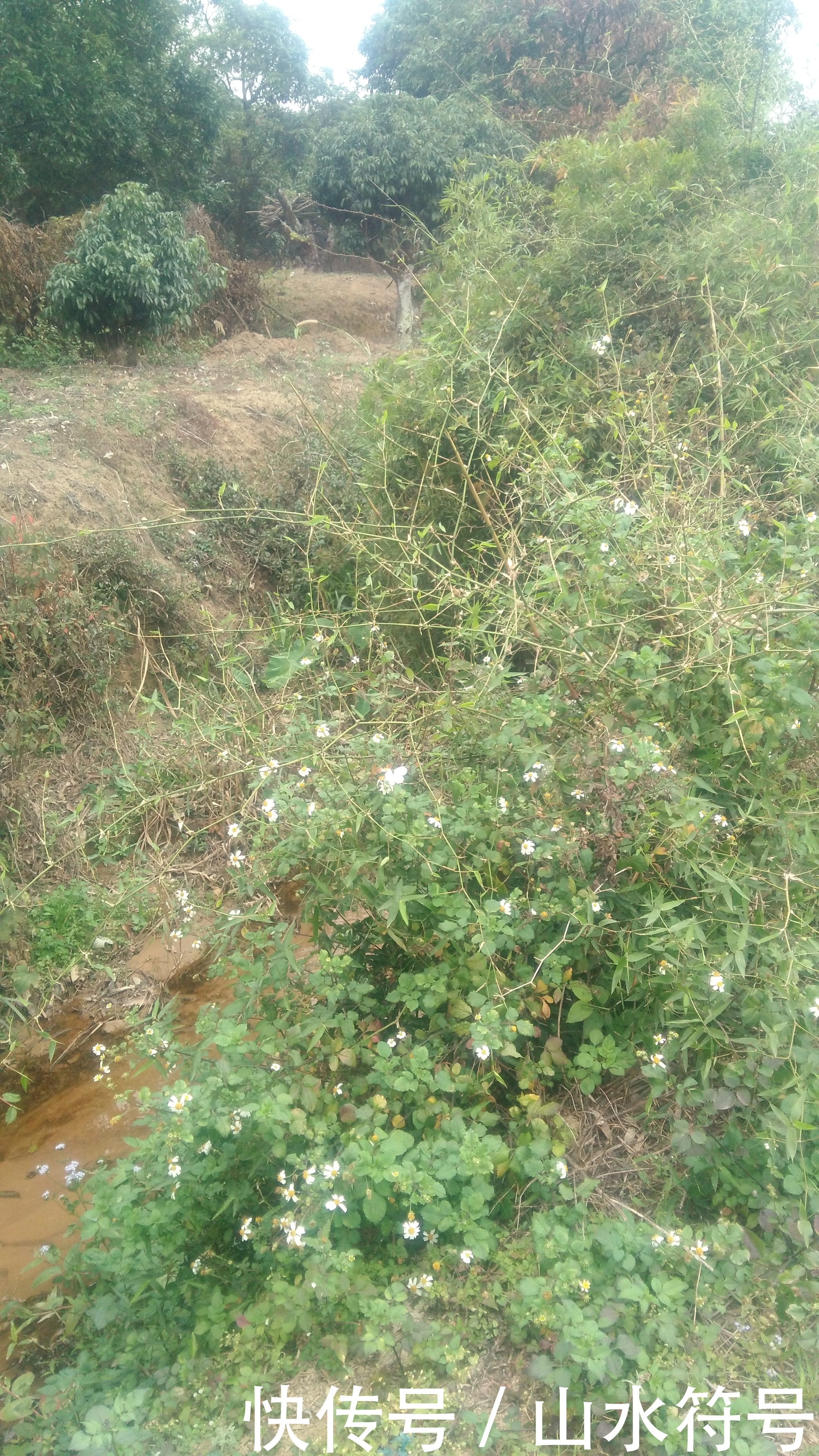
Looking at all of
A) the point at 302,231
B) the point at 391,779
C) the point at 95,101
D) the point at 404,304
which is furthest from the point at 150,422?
the point at 302,231

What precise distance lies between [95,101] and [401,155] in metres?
3.35

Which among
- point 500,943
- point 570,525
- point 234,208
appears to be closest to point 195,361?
point 234,208

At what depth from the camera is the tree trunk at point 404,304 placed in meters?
9.87

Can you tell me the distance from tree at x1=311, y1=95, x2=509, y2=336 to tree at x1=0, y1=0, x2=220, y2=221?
1.51 meters

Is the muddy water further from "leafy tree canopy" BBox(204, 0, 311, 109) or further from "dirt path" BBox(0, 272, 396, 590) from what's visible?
"leafy tree canopy" BBox(204, 0, 311, 109)

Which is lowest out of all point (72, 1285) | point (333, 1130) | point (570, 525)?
point (72, 1285)

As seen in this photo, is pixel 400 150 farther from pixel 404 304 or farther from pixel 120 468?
pixel 120 468

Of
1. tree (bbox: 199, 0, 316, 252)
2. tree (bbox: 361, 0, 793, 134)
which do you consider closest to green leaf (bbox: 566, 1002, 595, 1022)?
tree (bbox: 361, 0, 793, 134)

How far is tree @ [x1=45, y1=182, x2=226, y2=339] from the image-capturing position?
736cm

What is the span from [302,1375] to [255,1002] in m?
0.83

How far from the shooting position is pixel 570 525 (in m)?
3.01

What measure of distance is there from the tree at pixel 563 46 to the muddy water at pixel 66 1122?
25.2ft

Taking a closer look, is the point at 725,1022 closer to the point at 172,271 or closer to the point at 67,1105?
the point at 67,1105

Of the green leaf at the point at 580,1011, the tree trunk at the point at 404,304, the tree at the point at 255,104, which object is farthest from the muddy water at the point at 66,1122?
the tree at the point at 255,104
